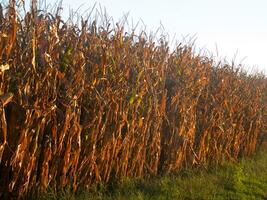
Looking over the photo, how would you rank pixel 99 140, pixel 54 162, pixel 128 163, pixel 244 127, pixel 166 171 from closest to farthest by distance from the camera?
pixel 54 162 → pixel 99 140 → pixel 128 163 → pixel 166 171 → pixel 244 127

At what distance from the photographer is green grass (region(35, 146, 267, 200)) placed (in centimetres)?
668

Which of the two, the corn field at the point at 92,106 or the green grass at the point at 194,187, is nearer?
the corn field at the point at 92,106

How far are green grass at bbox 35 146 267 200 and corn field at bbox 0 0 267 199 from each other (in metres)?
0.19

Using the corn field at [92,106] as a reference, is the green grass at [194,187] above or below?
below

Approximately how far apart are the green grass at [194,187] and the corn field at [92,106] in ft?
0.62

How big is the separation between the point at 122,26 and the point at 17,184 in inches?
107

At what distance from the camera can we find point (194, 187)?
25.2ft

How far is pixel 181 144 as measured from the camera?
8.62 meters

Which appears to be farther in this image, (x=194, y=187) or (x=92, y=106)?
(x=194, y=187)

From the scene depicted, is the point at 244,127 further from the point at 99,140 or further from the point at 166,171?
the point at 99,140

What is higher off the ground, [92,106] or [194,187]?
[92,106]

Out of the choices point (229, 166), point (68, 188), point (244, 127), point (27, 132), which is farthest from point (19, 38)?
point (244, 127)

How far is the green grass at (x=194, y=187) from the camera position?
21.9ft

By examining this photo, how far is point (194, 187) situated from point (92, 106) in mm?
2259
